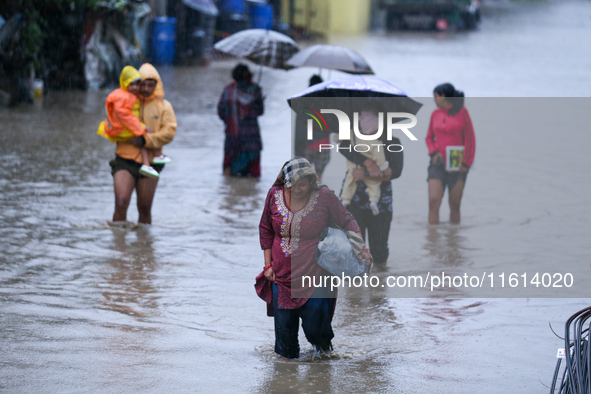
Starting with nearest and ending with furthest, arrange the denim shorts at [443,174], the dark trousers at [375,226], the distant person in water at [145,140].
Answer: the dark trousers at [375,226], the distant person in water at [145,140], the denim shorts at [443,174]

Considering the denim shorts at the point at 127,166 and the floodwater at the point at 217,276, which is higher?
the denim shorts at the point at 127,166

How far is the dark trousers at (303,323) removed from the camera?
4684 mm

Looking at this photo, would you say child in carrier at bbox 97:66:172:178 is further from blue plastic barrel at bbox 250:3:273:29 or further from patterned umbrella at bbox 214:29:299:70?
blue plastic barrel at bbox 250:3:273:29

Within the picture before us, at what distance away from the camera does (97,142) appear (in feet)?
41.1


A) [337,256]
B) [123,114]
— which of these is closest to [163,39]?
[123,114]

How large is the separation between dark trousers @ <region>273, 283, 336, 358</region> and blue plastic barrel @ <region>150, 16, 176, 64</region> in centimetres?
2012

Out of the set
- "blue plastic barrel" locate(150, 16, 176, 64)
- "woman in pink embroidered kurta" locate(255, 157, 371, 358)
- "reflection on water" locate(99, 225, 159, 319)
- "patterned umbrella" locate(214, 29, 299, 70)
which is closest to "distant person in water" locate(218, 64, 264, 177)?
"patterned umbrella" locate(214, 29, 299, 70)

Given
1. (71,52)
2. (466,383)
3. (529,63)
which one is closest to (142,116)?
(466,383)

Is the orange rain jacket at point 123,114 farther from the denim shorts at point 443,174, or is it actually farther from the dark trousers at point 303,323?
the dark trousers at point 303,323

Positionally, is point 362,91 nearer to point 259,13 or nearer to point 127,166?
point 127,166

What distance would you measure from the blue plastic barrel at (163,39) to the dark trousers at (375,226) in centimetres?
1817

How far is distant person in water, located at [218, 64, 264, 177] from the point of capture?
1053 cm

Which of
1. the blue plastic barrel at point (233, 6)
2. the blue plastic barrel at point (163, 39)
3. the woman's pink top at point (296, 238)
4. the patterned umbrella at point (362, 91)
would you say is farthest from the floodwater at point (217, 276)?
the blue plastic barrel at point (233, 6)

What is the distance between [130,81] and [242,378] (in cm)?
382
